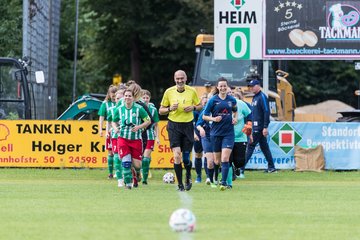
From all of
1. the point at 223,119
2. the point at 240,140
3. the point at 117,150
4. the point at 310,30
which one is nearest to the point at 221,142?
the point at 223,119

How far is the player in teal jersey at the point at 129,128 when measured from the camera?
2066 cm

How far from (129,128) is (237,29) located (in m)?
9.08

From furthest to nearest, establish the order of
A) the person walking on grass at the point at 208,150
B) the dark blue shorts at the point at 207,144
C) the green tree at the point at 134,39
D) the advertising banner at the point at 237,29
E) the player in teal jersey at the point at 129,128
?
1. the green tree at the point at 134,39
2. the advertising banner at the point at 237,29
3. the dark blue shorts at the point at 207,144
4. the person walking on grass at the point at 208,150
5. the player in teal jersey at the point at 129,128

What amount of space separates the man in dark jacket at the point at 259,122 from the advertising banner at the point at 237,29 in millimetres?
2937

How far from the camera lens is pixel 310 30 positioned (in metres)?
29.2

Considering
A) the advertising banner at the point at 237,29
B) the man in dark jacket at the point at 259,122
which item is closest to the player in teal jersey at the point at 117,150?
the man in dark jacket at the point at 259,122

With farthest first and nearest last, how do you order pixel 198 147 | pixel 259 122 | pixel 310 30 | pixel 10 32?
pixel 10 32, pixel 310 30, pixel 259 122, pixel 198 147

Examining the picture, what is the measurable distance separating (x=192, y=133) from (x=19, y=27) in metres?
27.4

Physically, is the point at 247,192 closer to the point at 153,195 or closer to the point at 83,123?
the point at 153,195

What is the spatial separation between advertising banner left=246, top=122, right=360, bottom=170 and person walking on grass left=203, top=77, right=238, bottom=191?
693 centimetres

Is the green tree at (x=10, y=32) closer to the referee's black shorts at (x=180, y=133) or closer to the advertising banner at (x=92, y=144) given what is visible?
the advertising banner at (x=92, y=144)

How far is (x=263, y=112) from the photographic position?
26188mm

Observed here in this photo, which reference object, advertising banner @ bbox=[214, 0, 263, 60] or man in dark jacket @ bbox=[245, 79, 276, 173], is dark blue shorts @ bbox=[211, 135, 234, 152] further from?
advertising banner @ bbox=[214, 0, 263, 60]

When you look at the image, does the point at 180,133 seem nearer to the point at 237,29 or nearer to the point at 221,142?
the point at 221,142
